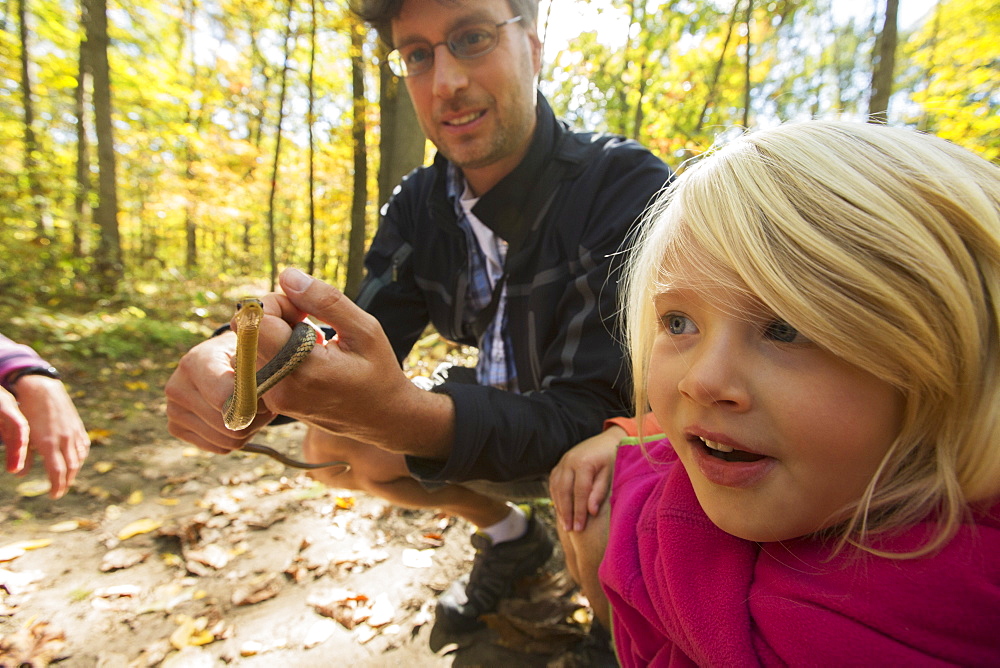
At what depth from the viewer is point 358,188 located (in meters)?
8.52

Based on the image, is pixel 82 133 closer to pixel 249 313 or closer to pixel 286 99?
pixel 286 99

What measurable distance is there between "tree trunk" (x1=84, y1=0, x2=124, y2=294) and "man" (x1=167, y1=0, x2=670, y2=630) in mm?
8820

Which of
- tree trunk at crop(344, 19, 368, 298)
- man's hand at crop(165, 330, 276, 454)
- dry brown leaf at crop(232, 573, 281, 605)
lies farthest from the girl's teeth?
tree trunk at crop(344, 19, 368, 298)

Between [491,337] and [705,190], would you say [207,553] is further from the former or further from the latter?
[705,190]

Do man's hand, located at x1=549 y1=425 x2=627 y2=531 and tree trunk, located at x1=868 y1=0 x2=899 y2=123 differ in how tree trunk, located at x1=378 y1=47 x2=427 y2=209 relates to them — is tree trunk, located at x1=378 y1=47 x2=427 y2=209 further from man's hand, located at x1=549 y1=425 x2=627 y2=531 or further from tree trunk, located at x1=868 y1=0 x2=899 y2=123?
man's hand, located at x1=549 y1=425 x2=627 y2=531

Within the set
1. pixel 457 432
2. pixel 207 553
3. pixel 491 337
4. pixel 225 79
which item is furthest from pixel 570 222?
pixel 225 79

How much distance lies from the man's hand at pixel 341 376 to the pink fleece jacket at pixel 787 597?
2.29 feet

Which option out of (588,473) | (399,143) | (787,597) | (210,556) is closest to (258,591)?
(210,556)

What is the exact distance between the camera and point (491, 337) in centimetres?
254

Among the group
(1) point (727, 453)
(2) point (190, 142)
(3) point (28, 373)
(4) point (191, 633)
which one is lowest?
(4) point (191, 633)

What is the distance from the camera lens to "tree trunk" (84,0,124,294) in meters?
8.39

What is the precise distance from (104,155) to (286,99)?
4.05 metres

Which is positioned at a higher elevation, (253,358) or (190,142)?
(190,142)

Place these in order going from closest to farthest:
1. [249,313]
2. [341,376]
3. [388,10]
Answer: [249,313] < [341,376] < [388,10]
